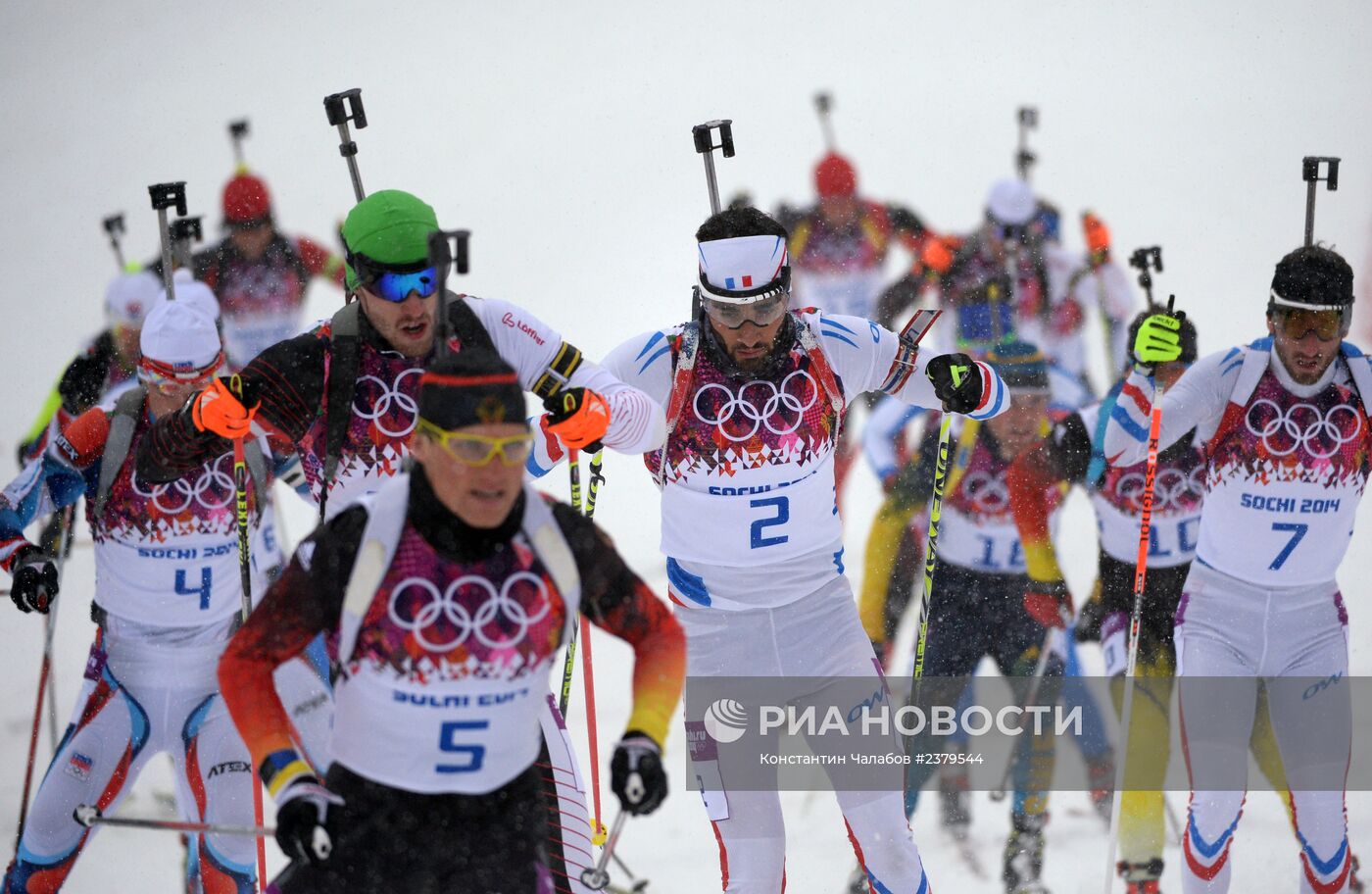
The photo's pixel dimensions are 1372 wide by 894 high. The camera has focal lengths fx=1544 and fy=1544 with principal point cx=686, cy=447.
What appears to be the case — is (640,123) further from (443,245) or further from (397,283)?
(443,245)

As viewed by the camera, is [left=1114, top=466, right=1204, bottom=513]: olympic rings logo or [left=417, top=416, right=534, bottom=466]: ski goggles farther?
[left=1114, top=466, right=1204, bottom=513]: olympic rings logo

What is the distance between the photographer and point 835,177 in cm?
1008

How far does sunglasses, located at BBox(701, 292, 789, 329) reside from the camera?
4.36 m

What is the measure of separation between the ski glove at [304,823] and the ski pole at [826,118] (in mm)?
10303

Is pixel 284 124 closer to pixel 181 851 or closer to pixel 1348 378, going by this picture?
pixel 181 851

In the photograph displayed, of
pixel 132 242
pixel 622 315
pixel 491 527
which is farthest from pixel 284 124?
pixel 491 527

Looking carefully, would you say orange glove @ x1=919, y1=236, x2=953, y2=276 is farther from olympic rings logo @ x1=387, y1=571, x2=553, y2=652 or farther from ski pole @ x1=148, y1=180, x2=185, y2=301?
olympic rings logo @ x1=387, y1=571, x2=553, y2=652

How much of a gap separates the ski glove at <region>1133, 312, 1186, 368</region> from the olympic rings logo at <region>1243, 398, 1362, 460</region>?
0.30 meters

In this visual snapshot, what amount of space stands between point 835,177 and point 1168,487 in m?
4.77

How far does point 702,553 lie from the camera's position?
4.54 meters

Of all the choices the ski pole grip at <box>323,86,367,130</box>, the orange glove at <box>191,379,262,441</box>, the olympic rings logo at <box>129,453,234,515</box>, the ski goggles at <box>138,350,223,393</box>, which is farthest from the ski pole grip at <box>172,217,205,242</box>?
the orange glove at <box>191,379,262,441</box>

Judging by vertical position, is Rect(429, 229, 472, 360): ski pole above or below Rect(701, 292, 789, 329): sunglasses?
above

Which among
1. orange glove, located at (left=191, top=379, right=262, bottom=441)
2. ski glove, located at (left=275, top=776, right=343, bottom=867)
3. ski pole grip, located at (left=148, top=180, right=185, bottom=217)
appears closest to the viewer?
ski glove, located at (left=275, top=776, right=343, bottom=867)

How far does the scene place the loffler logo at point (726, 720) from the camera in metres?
4.39
